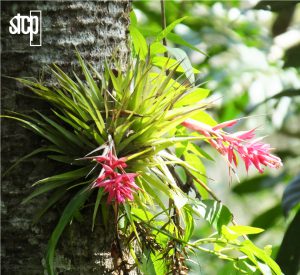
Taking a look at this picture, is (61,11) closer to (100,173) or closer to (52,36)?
(52,36)

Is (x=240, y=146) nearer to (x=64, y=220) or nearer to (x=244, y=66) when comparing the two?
(x=64, y=220)

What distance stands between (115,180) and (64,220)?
11 cm

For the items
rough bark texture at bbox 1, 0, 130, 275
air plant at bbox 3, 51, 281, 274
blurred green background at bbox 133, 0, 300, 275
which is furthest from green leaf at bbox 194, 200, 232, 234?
blurred green background at bbox 133, 0, 300, 275

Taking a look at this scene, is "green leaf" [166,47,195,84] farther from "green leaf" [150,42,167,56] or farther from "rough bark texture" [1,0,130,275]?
"rough bark texture" [1,0,130,275]

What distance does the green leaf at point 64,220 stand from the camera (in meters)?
0.95

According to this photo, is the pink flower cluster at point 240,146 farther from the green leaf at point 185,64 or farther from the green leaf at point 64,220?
the green leaf at point 64,220

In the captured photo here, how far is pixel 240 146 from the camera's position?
106 centimetres

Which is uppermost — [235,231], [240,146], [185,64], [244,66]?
[244,66]

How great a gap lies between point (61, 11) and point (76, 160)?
23cm

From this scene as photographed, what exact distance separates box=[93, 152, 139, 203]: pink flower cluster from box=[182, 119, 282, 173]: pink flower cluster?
18cm

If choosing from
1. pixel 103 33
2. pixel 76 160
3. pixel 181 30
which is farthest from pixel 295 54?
pixel 76 160

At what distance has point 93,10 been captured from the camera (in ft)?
3.45

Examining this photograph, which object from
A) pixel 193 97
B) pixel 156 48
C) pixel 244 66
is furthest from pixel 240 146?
pixel 244 66

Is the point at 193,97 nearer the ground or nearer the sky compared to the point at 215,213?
nearer the sky
